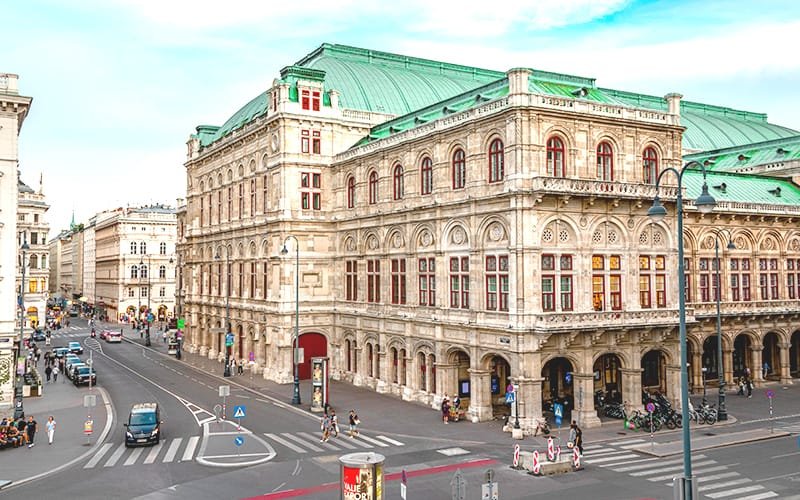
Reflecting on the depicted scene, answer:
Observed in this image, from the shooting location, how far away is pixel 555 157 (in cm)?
4056

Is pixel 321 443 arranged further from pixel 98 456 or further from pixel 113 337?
pixel 113 337

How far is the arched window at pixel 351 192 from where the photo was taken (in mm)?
57594

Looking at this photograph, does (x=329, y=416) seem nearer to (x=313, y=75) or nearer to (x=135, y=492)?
(x=135, y=492)

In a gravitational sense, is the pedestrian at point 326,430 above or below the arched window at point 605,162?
below

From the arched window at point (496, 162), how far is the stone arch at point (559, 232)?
396 centimetres

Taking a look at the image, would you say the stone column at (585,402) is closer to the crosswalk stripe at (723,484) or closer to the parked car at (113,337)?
the crosswalk stripe at (723,484)

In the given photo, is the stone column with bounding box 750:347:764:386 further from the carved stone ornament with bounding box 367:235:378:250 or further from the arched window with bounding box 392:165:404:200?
the carved stone ornament with bounding box 367:235:378:250

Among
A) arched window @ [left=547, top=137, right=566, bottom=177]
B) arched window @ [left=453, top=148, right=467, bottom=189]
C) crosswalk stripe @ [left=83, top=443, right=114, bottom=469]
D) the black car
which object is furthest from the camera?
arched window @ [left=453, top=148, right=467, bottom=189]

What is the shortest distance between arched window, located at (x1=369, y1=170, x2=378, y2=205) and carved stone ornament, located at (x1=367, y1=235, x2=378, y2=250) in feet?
9.04

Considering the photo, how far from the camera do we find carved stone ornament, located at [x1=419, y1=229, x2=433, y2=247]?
47688 mm

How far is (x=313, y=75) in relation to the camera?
60594 mm

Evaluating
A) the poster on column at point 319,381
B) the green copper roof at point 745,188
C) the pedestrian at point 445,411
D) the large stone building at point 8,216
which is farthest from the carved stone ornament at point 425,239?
the large stone building at point 8,216

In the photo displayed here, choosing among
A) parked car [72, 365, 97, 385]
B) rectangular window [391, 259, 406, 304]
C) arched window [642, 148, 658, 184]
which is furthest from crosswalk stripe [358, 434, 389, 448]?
parked car [72, 365, 97, 385]

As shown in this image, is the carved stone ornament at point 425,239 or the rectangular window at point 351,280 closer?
the carved stone ornament at point 425,239
